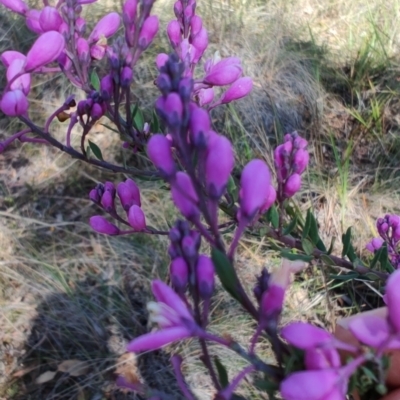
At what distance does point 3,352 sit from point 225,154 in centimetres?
197

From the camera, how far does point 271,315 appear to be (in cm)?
57

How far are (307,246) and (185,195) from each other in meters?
0.73

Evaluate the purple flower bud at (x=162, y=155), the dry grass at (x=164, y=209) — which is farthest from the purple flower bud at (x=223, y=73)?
the dry grass at (x=164, y=209)

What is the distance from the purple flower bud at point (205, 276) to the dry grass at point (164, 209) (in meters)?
1.54

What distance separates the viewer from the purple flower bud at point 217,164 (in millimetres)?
561

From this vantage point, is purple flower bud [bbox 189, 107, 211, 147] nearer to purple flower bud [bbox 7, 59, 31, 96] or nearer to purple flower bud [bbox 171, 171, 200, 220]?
purple flower bud [bbox 171, 171, 200, 220]

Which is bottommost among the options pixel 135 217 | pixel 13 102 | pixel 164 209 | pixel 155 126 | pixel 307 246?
pixel 164 209

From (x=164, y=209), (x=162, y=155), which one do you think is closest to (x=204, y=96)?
→ (x=162, y=155)

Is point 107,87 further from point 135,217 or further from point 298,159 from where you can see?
point 298,159

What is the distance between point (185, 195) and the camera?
0.56 m

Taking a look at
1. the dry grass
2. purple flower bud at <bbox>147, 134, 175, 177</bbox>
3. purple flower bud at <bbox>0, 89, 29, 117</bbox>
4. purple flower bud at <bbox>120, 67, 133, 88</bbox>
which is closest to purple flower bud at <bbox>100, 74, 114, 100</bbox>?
purple flower bud at <bbox>120, 67, 133, 88</bbox>

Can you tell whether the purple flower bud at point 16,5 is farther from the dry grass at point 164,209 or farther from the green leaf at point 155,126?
the dry grass at point 164,209

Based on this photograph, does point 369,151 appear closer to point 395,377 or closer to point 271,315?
point 395,377

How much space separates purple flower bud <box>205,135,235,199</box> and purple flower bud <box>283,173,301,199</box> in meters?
0.61
